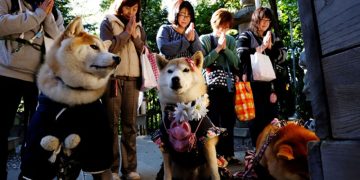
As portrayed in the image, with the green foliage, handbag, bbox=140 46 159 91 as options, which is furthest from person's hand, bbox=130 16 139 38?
the green foliage

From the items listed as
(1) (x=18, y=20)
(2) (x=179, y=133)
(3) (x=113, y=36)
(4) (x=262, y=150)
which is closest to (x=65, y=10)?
(3) (x=113, y=36)

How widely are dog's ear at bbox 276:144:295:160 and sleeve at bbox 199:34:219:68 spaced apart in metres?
1.89

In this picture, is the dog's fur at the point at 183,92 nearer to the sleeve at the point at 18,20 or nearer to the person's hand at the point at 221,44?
the person's hand at the point at 221,44

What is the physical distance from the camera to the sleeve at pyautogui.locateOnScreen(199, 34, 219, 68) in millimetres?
4062

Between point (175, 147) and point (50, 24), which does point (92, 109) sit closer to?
point (175, 147)

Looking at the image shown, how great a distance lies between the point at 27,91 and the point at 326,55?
7.98ft

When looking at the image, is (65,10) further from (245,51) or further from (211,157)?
(211,157)

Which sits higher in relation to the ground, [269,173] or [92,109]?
[92,109]

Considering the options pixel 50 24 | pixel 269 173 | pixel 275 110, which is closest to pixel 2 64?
pixel 50 24

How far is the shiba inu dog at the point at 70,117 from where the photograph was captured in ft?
7.52

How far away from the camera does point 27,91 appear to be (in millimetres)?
2932

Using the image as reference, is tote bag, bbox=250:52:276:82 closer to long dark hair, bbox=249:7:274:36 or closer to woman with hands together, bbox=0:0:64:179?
long dark hair, bbox=249:7:274:36

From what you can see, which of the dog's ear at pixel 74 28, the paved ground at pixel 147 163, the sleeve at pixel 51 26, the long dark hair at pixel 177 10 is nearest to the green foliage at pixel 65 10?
the paved ground at pixel 147 163

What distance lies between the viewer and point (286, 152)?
2268mm
